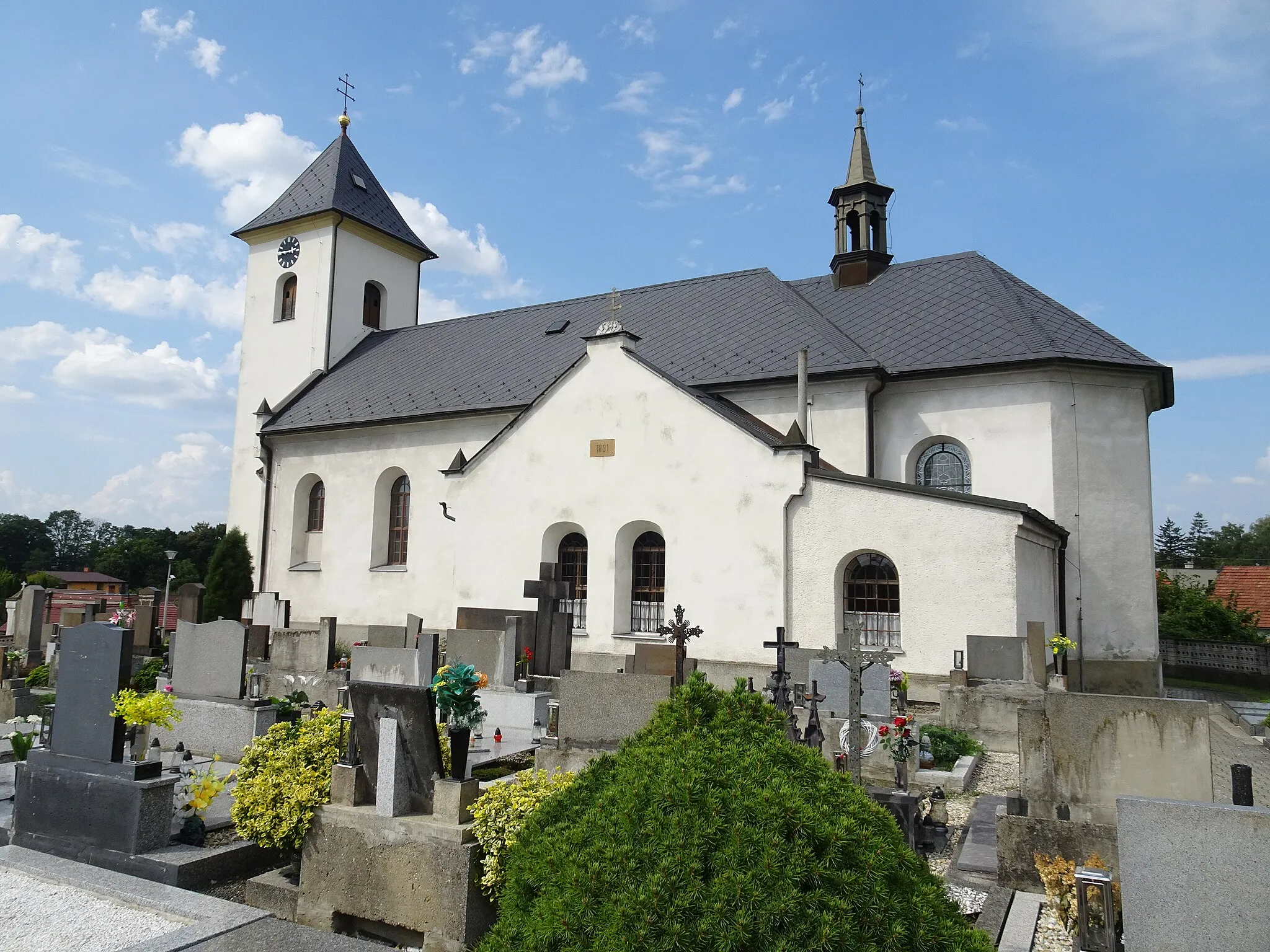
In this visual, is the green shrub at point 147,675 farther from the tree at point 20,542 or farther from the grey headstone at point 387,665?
the tree at point 20,542

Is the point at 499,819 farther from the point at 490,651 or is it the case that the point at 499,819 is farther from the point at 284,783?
the point at 490,651

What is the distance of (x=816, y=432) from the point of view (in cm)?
1828

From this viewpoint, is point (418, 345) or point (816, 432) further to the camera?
point (418, 345)

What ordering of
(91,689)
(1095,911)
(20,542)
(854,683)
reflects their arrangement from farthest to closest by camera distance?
(20,542) → (854,683) → (91,689) → (1095,911)

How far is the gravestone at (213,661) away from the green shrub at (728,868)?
7.74 m

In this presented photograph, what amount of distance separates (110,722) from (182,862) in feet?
4.00

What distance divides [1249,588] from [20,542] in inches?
4592

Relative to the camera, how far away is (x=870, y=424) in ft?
58.7

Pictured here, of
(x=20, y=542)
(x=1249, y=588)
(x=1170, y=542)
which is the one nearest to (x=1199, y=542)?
(x=1170, y=542)

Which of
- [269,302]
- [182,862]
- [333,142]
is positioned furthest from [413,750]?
[333,142]

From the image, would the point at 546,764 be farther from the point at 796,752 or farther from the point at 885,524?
the point at 885,524

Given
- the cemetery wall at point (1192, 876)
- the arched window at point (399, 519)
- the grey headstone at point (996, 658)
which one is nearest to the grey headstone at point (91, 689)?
the cemetery wall at point (1192, 876)

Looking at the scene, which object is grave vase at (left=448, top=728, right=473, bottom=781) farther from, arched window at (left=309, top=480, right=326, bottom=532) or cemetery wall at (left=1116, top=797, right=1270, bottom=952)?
arched window at (left=309, top=480, right=326, bottom=532)

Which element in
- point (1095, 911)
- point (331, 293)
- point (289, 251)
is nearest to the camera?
point (1095, 911)
